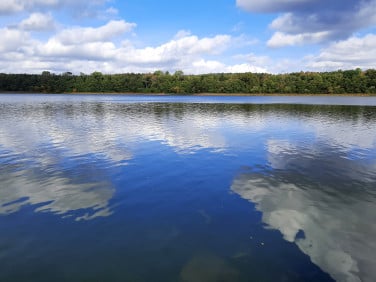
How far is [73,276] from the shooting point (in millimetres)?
9523

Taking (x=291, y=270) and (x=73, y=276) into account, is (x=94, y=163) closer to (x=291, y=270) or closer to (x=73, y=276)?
(x=73, y=276)

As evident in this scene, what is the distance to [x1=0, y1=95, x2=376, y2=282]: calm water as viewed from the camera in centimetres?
1010

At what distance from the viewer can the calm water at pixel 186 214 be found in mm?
10102

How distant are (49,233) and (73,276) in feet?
11.1

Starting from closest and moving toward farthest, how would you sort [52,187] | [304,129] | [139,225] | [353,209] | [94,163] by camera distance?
[139,225] < [353,209] < [52,187] < [94,163] < [304,129]

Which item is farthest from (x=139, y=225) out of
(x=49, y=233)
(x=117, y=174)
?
(x=117, y=174)

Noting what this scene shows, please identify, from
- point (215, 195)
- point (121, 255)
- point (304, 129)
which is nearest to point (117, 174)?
point (215, 195)

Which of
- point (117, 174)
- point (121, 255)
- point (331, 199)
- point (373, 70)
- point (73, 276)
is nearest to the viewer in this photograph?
point (73, 276)

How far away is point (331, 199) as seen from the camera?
16188 millimetres

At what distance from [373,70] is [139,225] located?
20411 centimetres

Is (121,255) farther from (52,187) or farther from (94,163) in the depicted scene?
(94,163)

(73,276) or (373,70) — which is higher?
(373,70)

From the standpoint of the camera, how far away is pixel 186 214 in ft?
46.5

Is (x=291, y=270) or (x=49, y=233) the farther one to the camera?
(x=49, y=233)
